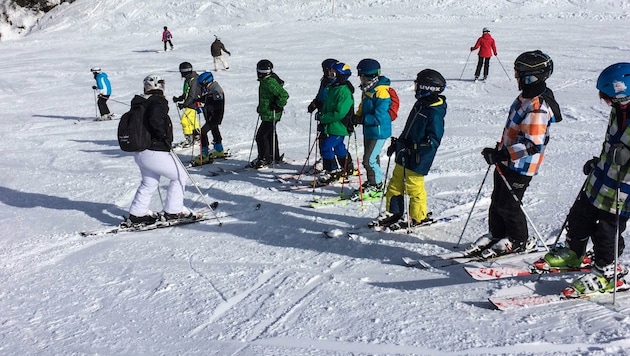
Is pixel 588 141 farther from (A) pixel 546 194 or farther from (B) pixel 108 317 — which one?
(B) pixel 108 317

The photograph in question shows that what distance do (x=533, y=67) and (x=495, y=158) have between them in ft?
2.49

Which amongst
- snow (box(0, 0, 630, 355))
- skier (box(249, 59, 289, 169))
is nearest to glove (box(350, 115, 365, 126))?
snow (box(0, 0, 630, 355))

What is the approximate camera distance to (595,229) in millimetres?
3930

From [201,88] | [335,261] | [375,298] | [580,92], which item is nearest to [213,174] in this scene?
[201,88]

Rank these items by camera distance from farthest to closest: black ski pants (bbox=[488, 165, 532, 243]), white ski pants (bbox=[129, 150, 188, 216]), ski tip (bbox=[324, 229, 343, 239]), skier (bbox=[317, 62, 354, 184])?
skier (bbox=[317, 62, 354, 184]) → white ski pants (bbox=[129, 150, 188, 216]) → ski tip (bbox=[324, 229, 343, 239]) → black ski pants (bbox=[488, 165, 532, 243])

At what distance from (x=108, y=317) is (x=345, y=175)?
4084 millimetres

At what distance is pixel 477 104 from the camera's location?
40.1ft

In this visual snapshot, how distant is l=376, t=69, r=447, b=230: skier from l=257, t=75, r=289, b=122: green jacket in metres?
3.26

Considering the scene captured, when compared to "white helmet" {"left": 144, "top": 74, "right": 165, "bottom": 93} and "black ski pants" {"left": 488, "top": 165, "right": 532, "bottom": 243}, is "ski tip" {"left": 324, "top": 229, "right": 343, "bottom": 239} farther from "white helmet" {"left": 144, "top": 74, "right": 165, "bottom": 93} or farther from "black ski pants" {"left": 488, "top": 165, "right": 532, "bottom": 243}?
"white helmet" {"left": 144, "top": 74, "right": 165, "bottom": 93}

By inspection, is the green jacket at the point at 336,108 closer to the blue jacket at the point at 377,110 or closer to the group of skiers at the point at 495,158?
the group of skiers at the point at 495,158

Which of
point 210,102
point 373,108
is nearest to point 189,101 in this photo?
point 210,102

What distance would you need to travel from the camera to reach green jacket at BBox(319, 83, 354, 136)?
6.77 m

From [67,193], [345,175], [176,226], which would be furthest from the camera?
[67,193]

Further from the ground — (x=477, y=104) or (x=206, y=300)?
(x=477, y=104)
